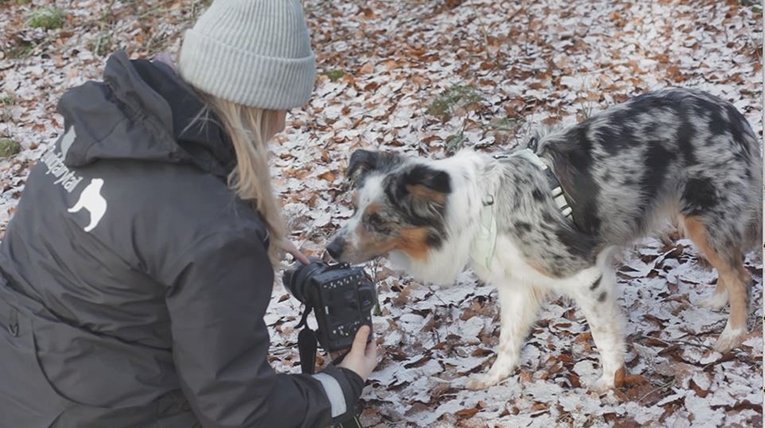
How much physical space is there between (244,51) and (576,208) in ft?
7.89

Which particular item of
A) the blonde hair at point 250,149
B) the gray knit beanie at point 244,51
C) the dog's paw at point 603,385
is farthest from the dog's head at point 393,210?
the gray knit beanie at point 244,51

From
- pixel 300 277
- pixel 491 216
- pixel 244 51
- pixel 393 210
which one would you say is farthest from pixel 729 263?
pixel 244 51

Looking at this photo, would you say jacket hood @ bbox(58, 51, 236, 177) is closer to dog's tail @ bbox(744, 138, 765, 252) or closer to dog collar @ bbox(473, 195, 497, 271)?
dog collar @ bbox(473, 195, 497, 271)

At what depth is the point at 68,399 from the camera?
2658 millimetres

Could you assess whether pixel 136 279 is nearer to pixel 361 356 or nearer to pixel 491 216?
pixel 361 356

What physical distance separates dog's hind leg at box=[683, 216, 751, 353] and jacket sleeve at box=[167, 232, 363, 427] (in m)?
2.87

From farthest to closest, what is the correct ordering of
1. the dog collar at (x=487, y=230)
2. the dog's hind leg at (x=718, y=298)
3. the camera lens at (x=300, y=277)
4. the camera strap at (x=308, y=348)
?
the dog's hind leg at (x=718, y=298) → the dog collar at (x=487, y=230) → the camera strap at (x=308, y=348) → the camera lens at (x=300, y=277)

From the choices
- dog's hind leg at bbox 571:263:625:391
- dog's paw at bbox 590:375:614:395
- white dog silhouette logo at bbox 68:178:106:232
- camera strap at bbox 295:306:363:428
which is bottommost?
dog's paw at bbox 590:375:614:395

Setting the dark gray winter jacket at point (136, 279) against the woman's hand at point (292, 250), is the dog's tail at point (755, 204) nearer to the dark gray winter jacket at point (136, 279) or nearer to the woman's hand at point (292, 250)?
the woman's hand at point (292, 250)

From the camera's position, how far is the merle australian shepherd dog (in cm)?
418

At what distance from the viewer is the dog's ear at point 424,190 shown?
406cm

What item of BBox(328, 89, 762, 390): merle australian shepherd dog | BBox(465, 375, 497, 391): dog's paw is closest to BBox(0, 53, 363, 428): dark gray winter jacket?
BBox(328, 89, 762, 390): merle australian shepherd dog

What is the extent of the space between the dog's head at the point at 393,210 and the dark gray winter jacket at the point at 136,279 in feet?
4.90

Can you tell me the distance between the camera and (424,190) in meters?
4.11
